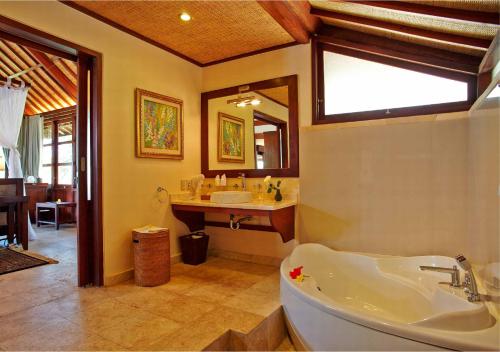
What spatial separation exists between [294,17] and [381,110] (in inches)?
44.9

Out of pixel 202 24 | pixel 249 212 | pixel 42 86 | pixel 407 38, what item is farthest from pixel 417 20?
pixel 42 86

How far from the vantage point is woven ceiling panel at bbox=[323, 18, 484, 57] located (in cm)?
232

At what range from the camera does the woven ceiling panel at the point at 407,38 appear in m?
2.32

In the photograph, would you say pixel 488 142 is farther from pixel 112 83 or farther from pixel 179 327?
pixel 112 83

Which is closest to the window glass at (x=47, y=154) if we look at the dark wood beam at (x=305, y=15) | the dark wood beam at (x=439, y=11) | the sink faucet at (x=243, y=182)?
the sink faucet at (x=243, y=182)

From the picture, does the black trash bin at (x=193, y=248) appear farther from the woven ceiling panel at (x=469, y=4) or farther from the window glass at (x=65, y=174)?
the window glass at (x=65, y=174)

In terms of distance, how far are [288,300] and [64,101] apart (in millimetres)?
6459

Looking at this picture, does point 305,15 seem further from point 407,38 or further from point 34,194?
point 34,194

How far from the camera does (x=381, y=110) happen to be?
2.73 m

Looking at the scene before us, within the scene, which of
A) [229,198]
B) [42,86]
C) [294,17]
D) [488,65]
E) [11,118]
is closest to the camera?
[488,65]

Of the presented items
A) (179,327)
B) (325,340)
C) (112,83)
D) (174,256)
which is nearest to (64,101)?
(112,83)

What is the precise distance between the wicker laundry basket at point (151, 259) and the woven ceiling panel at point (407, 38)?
8.46 ft

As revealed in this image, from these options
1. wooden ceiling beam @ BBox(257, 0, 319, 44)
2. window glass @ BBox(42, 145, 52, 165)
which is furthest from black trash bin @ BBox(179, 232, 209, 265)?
window glass @ BBox(42, 145, 52, 165)

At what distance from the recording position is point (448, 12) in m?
1.95
